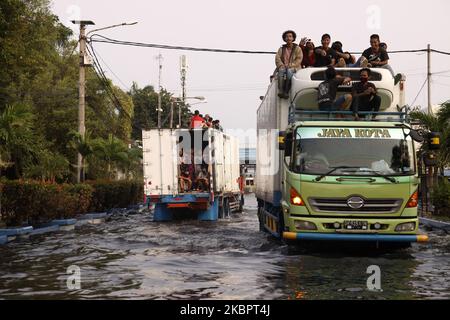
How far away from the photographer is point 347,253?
1309 cm

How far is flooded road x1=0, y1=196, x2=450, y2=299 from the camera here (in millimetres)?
9047

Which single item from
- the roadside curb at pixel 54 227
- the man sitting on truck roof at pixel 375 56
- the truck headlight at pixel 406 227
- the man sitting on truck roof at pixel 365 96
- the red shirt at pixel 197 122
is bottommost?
the roadside curb at pixel 54 227

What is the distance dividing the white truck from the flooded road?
17.4 ft

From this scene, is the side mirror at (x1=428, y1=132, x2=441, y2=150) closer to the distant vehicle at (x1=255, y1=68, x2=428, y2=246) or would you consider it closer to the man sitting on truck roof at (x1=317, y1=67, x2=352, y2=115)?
the distant vehicle at (x1=255, y1=68, x2=428, y2=246)

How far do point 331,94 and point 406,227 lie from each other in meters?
2.88

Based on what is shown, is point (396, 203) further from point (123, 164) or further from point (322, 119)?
point (123, 164)

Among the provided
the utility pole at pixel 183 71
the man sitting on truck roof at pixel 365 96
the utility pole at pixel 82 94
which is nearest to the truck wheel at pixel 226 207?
the utility pole at pixel 82 94

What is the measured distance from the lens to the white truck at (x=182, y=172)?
23.0m

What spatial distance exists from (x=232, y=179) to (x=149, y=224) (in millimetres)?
7332

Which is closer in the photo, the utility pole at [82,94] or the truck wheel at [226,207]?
the utility pole at [82,94]

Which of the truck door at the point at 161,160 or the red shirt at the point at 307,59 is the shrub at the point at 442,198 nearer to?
the truck door at the point at 161,160

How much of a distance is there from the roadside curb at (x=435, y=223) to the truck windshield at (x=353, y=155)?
24.2 ft
